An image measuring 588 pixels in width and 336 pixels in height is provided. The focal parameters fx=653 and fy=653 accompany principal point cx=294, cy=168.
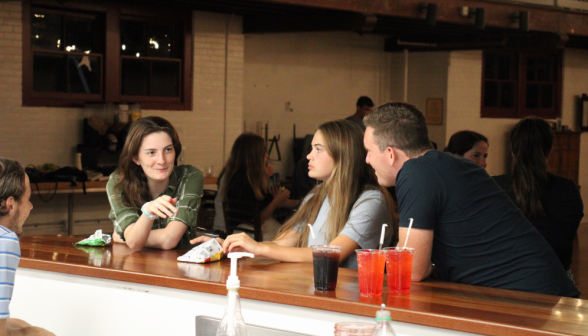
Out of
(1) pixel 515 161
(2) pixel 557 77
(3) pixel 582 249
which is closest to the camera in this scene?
(1) pixel 515 161

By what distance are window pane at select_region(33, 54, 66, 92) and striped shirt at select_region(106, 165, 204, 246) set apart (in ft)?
15.2

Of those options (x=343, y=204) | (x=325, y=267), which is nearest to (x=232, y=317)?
(x=325, y=267)

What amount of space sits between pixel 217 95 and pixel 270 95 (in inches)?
51.5

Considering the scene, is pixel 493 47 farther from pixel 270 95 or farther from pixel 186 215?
pixel 186 215

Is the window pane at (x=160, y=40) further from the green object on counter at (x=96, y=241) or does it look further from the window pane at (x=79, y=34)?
the green object on counter at (x=96, y=241)

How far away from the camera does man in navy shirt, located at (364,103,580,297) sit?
2258 mm

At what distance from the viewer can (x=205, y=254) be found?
2.62m

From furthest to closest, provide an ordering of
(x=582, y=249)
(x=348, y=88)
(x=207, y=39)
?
(x=348, y=88)
(x=582, y=249)
(x=207, y=39)

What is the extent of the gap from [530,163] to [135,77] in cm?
573

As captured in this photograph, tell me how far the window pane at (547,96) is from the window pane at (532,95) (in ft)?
A: 0.49

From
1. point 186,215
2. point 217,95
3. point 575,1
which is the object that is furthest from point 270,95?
point 186,215

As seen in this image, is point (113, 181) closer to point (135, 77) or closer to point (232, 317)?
point (232, 317)

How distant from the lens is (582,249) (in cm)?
934

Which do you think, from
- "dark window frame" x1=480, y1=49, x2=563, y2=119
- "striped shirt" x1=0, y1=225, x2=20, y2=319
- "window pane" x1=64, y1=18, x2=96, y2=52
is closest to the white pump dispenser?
"striped shirt" x1=0, y1=225, x2=20, y2=319
